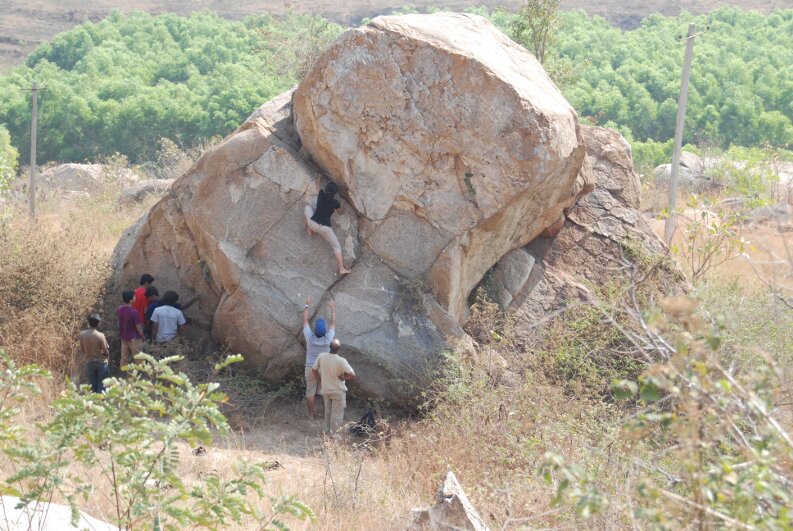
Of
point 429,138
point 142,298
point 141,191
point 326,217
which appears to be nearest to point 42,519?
point 326,217

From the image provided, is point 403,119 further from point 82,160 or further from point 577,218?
point 82,160

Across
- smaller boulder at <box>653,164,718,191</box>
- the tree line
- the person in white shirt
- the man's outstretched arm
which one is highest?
the man's outstretched arm

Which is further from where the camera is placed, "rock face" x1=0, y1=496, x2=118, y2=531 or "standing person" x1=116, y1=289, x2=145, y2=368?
"standing person" x1=116, y1=289, x2=145, y2=368

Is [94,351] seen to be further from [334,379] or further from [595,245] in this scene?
[595,245]

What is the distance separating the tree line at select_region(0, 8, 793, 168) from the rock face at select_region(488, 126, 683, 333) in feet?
60.3

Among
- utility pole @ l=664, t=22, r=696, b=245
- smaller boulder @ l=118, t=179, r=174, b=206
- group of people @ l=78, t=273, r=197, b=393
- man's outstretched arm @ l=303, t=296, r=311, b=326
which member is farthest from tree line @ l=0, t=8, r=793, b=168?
man's outstretched arm @ l=303, t=296, r=311, b=326

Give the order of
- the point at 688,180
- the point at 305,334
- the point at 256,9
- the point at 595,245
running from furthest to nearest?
the point at 256,9, the point at 688,180, the point at 595,245, the point at 305,334

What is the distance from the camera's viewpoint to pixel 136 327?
34.7 ft

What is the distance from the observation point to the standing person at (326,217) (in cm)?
1062

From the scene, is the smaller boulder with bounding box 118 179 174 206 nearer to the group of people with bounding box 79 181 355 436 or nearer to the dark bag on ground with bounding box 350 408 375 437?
the group of people with bounding box 79 181 355 436

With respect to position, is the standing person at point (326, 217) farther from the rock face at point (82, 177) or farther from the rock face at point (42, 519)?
the rock face at point (82, 177)

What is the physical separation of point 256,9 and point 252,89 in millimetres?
21188

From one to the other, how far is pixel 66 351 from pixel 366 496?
505 cm

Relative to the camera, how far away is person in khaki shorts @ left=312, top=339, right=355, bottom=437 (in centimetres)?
974
